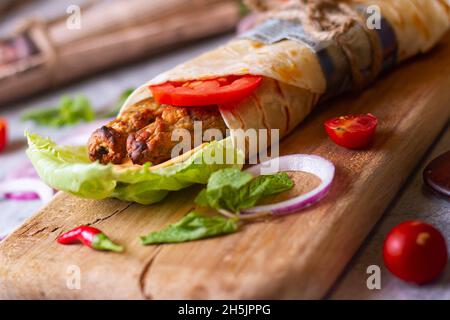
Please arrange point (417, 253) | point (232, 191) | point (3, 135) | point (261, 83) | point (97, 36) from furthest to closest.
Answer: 1. point (97, 36)
2. point (3, 135)
3. point (261, 83)
4. point (232, 191)
5. point (417, 253)

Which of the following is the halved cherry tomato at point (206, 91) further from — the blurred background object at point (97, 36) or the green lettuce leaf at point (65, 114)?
the blurred background object at point (97, 36)

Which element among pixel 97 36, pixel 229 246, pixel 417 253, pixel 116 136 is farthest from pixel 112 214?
pixel 97 36

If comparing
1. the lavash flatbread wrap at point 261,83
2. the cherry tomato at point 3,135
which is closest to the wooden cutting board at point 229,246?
the lavash flatbread wrap at point 261,83

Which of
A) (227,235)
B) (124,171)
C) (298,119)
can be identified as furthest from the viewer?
(298,119)

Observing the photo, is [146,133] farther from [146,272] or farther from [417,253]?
[417,253]

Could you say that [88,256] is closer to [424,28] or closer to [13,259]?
[13,259]

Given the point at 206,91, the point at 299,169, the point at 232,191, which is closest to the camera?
the point at 232,191
